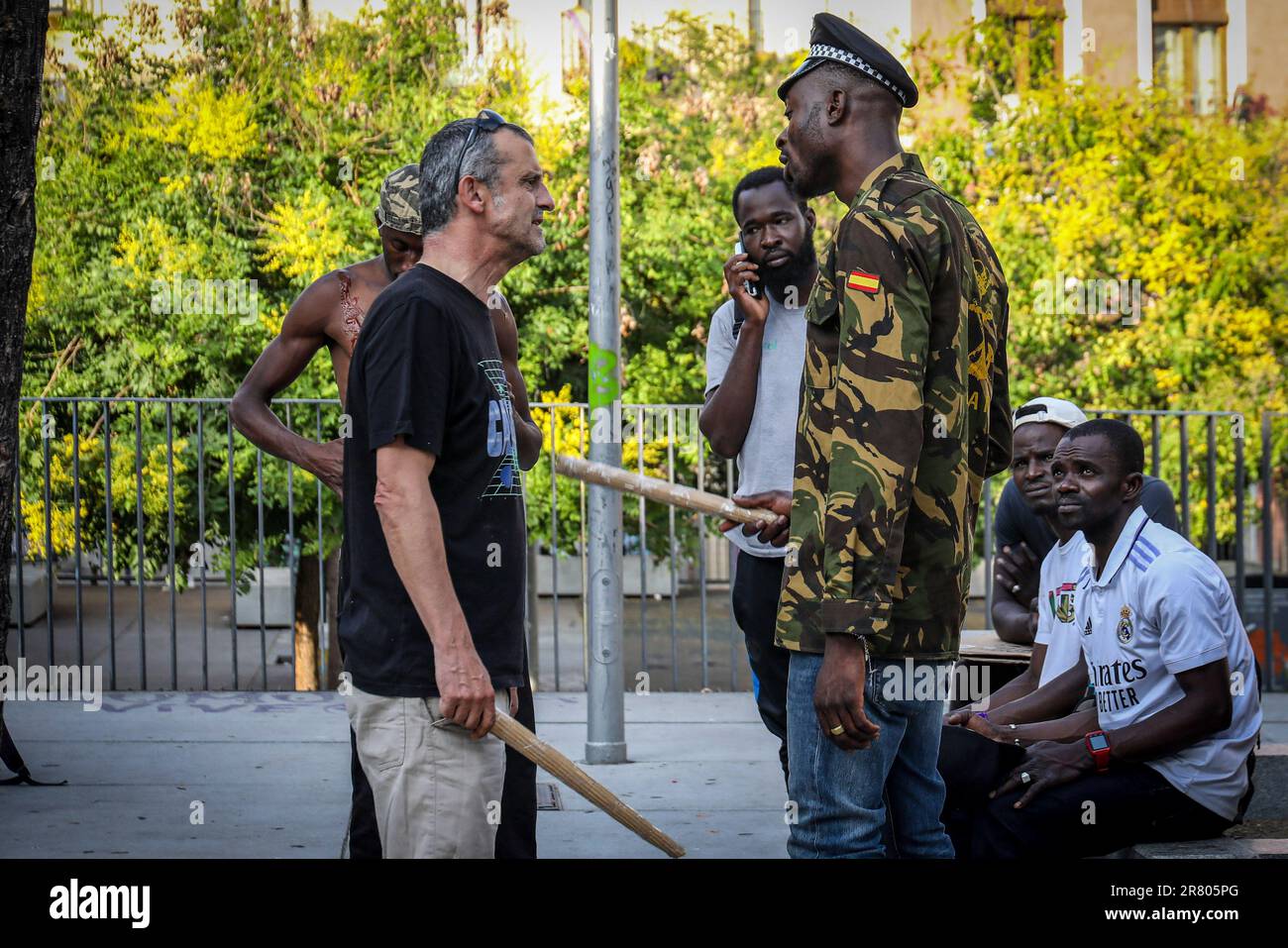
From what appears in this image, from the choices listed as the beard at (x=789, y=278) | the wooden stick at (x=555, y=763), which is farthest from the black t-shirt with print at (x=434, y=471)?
the beard at (x=789, y=278)

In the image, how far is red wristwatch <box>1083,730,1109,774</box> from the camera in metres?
3.75

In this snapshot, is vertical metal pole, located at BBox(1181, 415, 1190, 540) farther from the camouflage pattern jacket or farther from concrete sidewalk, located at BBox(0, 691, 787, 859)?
the camouflage pattern jacket

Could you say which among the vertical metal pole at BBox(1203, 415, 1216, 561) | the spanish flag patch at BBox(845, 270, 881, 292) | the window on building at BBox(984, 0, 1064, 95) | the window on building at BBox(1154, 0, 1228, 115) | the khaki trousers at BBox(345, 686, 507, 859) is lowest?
the khaki trousers at BBox(345, 686, 507, 859)

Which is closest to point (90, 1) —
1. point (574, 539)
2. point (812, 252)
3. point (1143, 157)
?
point (574, 539)

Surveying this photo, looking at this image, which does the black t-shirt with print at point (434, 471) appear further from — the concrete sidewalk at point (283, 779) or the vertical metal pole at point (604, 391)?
the vertical metal pole at point (604, 391)

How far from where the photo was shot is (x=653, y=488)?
10.9ft

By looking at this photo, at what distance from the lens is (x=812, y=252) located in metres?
3.91

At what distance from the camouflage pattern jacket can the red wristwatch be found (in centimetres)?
103

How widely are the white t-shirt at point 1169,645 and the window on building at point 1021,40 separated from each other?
9.17 m

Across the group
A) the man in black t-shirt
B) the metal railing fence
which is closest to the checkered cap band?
the man in black t-shirt

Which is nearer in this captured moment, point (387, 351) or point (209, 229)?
point (387, 351)

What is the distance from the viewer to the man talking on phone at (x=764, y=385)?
12.2 ft
